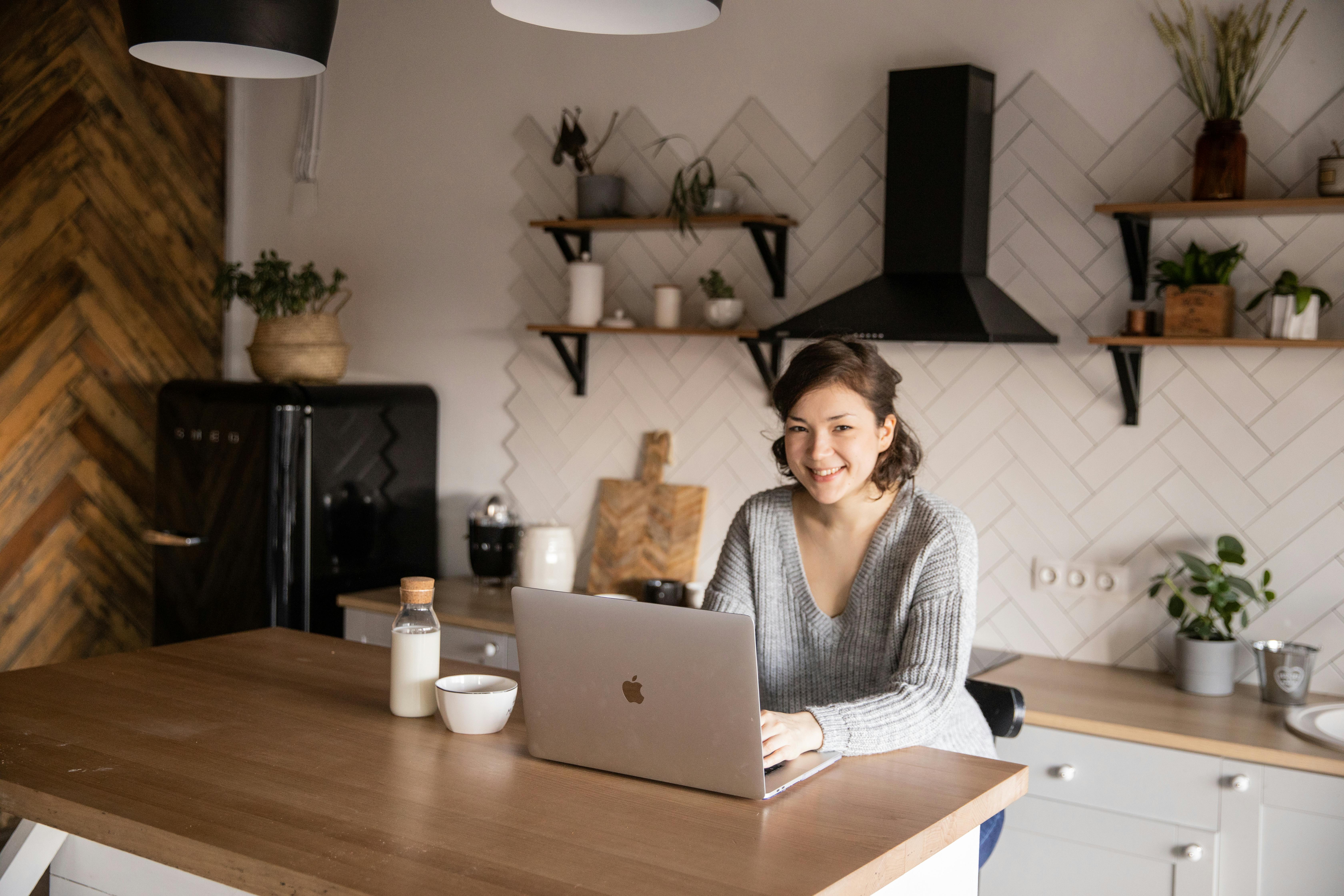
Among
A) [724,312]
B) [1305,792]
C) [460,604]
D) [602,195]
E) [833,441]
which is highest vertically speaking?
[602,195]

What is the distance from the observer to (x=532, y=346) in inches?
150

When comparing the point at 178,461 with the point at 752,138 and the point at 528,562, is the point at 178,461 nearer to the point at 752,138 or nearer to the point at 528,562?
the point at 528,562

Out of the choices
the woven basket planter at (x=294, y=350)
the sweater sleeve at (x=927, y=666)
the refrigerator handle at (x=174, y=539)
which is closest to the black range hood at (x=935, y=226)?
the sweater sleeve at (x=927, y=666)

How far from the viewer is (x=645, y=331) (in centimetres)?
340

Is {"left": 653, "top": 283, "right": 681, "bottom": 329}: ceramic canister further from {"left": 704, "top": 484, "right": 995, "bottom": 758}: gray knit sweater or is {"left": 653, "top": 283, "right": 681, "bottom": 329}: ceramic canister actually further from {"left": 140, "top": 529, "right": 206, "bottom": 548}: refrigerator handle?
{"left": 140, "top": 529, "right": 206, "bottom": 548}: refrigerator handle

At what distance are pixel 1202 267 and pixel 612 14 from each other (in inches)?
63.0

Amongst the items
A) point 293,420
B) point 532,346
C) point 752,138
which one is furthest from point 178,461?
point 752,138

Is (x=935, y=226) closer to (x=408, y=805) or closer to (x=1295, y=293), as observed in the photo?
(x=1295, y=293)

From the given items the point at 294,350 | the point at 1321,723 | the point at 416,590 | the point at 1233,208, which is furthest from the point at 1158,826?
the point at 294,350

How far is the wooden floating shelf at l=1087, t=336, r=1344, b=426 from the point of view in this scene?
2537 millimetres

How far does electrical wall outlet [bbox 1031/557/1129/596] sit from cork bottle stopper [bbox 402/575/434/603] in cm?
171

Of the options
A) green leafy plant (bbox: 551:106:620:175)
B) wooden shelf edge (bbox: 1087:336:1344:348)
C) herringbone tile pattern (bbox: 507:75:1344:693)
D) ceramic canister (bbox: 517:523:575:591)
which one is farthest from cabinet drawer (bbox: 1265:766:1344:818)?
green leafy plant (bbox: 551:106:620:175)

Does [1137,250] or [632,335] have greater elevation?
[1137,250]

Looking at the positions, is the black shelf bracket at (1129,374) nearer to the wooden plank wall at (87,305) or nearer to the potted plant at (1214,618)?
the potted plant at (1214,618)
